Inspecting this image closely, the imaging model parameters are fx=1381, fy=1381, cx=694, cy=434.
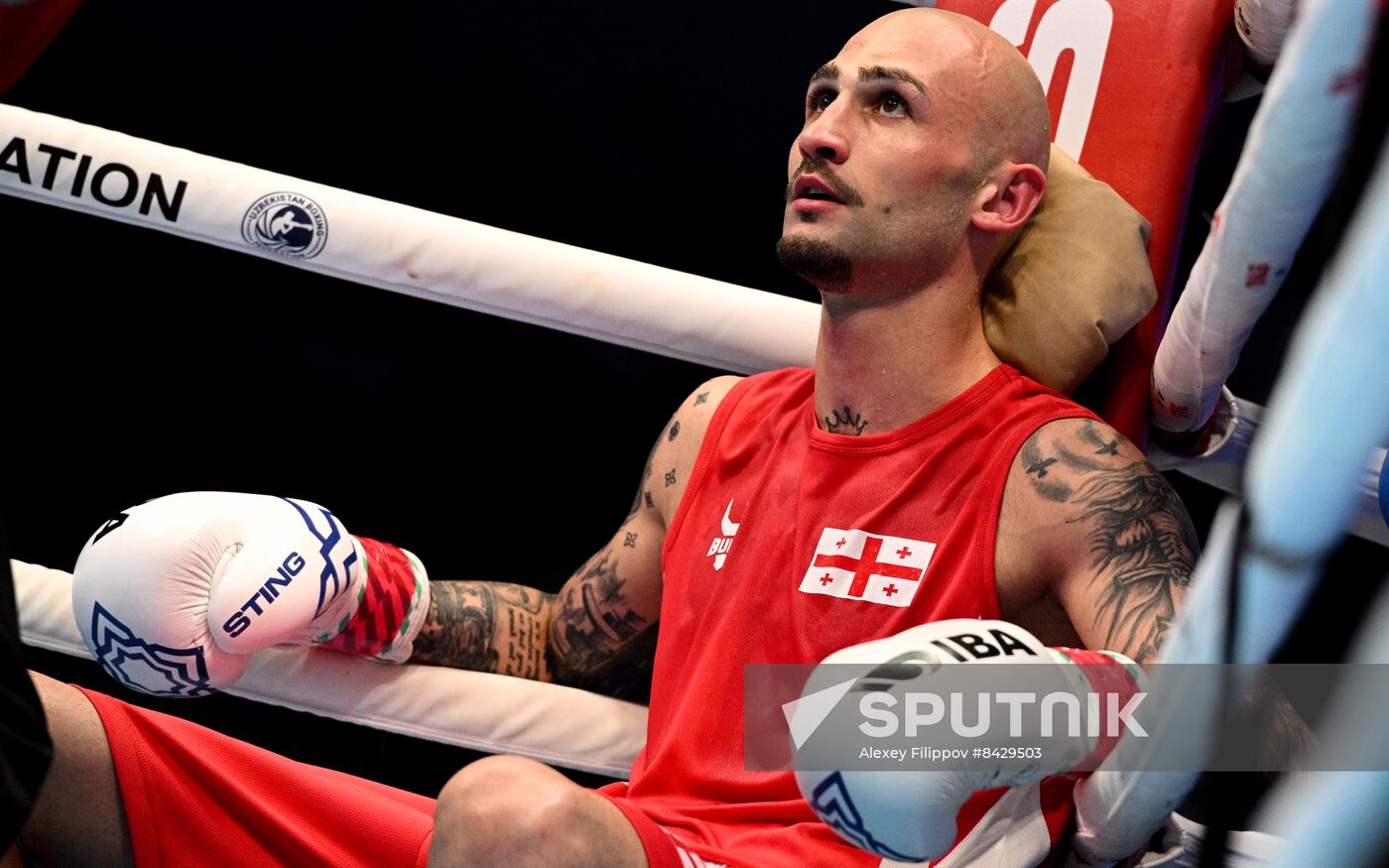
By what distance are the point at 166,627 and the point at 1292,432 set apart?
3.61ft

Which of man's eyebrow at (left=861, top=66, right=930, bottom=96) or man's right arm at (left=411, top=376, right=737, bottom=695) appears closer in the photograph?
man's eyebrow at (left=861, top=66, right=930, bottom=96)

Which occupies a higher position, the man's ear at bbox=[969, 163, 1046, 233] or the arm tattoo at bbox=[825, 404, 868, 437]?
the man's ear at bbox=[969, 163, 1046, 233]

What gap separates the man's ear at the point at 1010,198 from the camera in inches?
58.5

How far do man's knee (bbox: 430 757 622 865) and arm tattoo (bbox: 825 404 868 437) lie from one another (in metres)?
0.52

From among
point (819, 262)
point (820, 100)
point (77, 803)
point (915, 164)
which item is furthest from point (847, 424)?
point (77, 803)

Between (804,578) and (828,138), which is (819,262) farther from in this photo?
(804,578)

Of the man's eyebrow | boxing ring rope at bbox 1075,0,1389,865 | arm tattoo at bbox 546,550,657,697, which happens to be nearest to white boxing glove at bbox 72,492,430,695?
arm tattoo at bbox 546,550,657,697

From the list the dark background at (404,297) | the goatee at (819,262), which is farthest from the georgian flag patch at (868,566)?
the dark background at (404,297)

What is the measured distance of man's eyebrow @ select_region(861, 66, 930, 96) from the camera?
1470 mm

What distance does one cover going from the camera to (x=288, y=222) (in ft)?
5.60

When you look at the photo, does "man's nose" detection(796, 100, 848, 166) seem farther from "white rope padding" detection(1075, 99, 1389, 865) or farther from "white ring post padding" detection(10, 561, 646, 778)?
"white rope padding" detection(1075, 99, 1389, 865)

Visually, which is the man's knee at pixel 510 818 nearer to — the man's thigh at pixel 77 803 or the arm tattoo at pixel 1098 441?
the man's thigh at pixel 77 803

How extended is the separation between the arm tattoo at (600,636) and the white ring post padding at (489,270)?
293 mm

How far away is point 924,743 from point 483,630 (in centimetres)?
80
